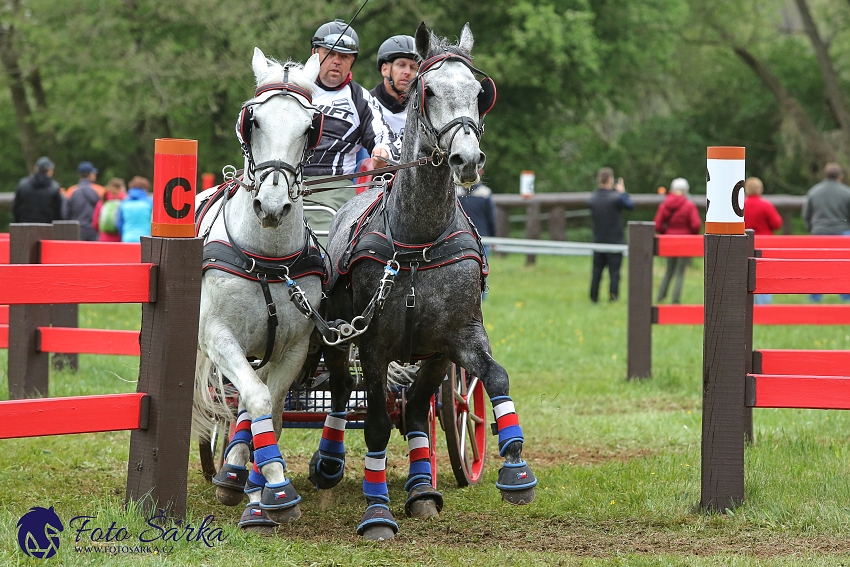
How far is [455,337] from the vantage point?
4.87m

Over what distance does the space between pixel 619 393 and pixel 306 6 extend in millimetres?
16065

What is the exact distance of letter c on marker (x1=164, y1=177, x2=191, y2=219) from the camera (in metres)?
4.76

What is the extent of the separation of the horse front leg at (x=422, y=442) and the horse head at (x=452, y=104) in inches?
49.0

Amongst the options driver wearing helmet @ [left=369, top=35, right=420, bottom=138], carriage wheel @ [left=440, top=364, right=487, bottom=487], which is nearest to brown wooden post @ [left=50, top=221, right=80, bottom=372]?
driver wearing helmet @ [left=369, top=35, right=420, bottom=138]

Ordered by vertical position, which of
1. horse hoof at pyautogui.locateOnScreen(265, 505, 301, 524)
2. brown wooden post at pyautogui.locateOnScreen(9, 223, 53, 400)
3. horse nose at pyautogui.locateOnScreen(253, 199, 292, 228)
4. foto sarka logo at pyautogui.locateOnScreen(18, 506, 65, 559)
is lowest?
foto sarka logo at pyautogui.locateOnScreen(18, 506, 65, 559)

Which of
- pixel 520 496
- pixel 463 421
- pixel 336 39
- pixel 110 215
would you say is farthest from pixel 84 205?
pixel 520 496

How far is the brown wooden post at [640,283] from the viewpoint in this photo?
9.47m

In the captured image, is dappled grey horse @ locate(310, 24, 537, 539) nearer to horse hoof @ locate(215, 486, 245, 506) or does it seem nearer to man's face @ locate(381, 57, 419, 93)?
horse hoof @ locate(215, 486, 245, 506)

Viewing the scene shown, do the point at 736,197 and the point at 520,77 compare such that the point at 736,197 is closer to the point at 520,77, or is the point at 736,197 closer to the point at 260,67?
the point at 260,67

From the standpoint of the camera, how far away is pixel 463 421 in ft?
20.9

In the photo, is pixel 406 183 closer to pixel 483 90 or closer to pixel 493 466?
pixel 483 90

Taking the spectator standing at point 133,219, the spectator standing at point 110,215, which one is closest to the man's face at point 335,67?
the spectator standing at point 133,219

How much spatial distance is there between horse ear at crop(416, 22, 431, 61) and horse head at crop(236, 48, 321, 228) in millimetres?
528

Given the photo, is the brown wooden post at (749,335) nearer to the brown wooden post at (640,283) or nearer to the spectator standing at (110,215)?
the brown wooden post at (640,283)
